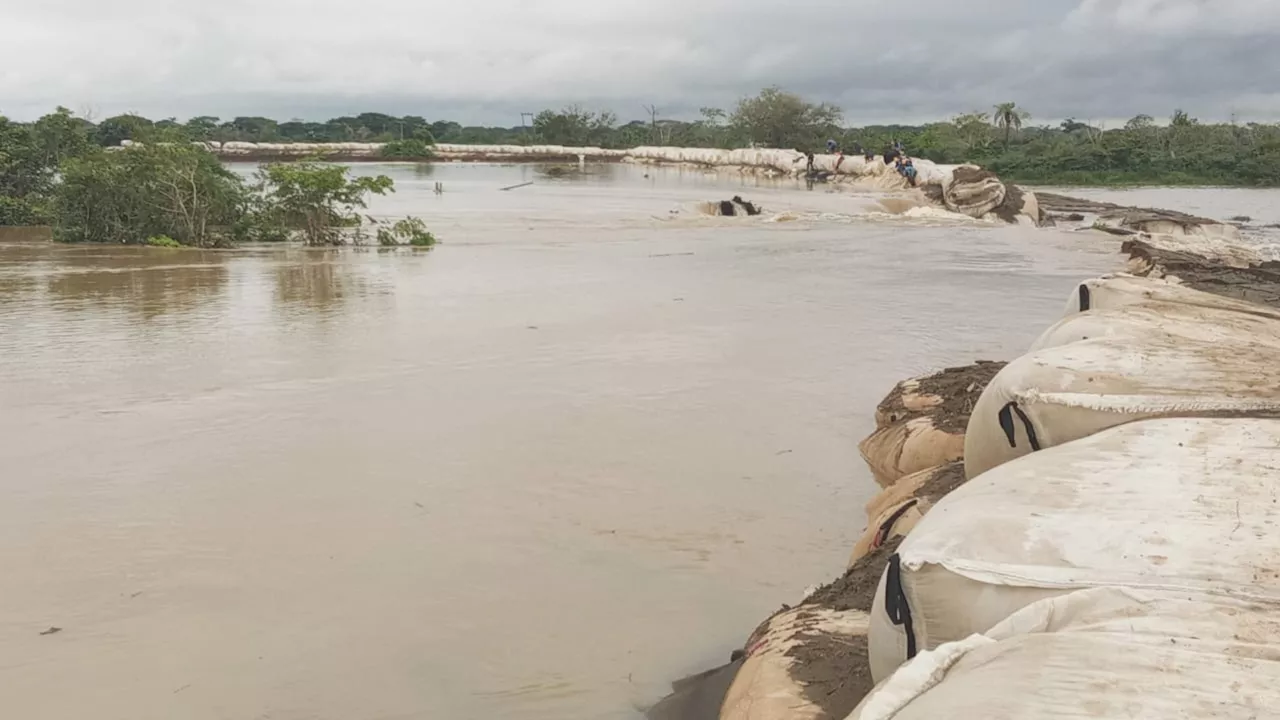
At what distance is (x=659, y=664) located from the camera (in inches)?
108

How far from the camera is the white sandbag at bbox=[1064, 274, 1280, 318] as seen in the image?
3646 mm

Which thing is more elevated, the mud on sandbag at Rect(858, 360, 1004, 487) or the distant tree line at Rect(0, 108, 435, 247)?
the distant tree line at Rect(0, 108, 435, 247)

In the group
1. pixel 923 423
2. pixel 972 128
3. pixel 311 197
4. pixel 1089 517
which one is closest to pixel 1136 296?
pixel 923 423

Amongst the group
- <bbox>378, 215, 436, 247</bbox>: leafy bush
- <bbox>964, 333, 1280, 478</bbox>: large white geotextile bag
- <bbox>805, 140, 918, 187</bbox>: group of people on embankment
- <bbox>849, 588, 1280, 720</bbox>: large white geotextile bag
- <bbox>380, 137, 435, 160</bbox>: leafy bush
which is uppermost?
<bbox>380, 137, 435, 160</bbox>: leafy bush

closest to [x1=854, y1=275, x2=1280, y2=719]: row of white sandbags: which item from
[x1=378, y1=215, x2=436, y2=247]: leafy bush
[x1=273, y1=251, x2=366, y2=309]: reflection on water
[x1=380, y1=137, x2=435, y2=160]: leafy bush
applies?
[x1=273, y1=251, x2=366, y2=309]: reflection on water

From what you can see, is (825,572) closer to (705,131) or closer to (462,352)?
(462,352)

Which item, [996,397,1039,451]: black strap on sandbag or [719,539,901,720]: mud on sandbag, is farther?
[996,397,1039,451]: black strap on sandbag

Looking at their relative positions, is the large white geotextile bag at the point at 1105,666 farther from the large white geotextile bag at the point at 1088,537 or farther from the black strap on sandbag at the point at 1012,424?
the black strap on sandbag at the point at 1012,424

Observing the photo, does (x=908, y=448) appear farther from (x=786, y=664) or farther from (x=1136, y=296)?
(x=786, y=664)

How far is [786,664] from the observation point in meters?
2.21

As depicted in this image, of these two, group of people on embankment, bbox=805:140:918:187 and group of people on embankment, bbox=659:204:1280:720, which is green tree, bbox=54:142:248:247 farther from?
group of people on embankment, bbox=805:140:918:187

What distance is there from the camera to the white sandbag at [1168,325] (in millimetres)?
3037

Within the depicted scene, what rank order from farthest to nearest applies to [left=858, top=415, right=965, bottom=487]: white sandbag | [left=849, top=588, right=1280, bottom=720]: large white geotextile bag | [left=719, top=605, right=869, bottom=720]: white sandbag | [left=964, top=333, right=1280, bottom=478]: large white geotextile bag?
[left=858, top=415, right=965, bottom=487]: white sandbag
[left=964, top=333, right=1280, bottom=478]: large white geotextile bag
[left=719, top=605, right=869, bottom=720]: white sandbag
[left=849, top=588, right=1280, bottom=720]: large white geotextile bag

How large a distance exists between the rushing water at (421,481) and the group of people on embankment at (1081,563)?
57 cm
